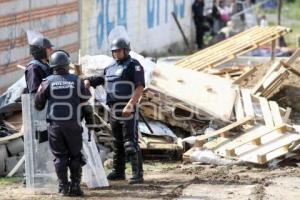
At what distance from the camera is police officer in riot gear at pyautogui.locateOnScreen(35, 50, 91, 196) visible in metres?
10.1

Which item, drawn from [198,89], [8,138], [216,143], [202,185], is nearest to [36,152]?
[8,138]

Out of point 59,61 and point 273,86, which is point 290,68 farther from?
point 59,61

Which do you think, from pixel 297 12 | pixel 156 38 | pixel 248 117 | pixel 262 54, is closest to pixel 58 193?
pixel 248 117

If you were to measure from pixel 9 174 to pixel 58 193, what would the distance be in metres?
1.61

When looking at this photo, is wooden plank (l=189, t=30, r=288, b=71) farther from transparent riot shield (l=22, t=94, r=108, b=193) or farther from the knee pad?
transparent riot shield (l=22, t=94, r=108, b=193)

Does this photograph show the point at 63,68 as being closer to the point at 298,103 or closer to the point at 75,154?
the point at 75,154

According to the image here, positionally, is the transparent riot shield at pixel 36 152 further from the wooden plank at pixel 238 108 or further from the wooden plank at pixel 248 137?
the wooden plank at pixel 238 108

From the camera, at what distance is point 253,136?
42.7ft

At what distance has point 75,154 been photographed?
33.6ft

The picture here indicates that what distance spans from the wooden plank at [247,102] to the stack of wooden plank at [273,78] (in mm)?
298

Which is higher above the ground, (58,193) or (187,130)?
(187,130)

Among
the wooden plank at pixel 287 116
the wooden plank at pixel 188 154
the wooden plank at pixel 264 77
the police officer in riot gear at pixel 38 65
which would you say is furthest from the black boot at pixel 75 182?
the wooden plank at pixel 264 77

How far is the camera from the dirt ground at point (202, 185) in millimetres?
10438

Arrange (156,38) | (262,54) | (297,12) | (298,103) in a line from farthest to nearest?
1. (297,12)
2. (156,38)
3. (262,54)
4. (298,103)
